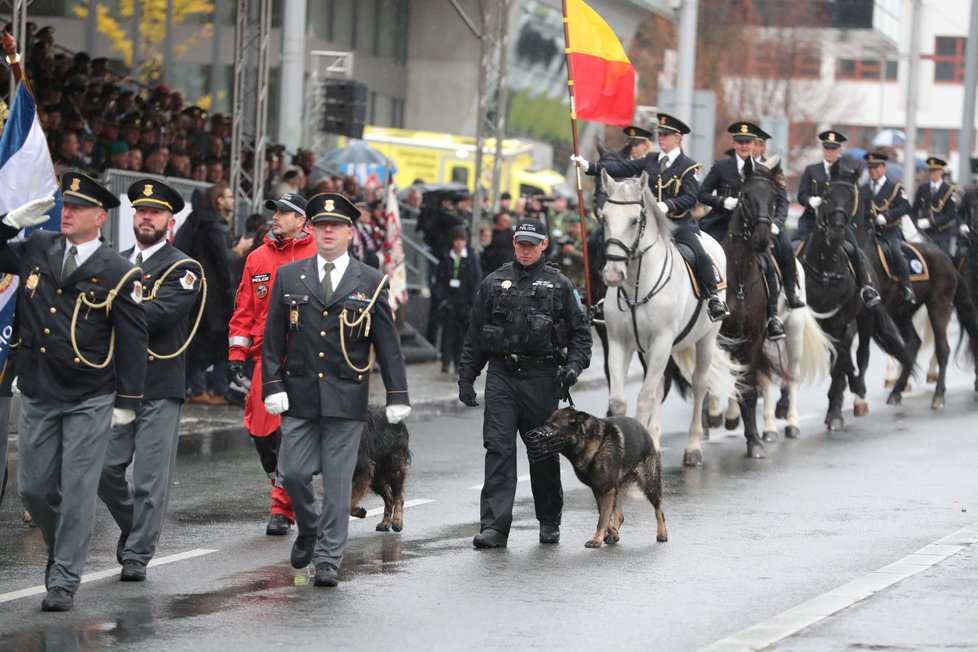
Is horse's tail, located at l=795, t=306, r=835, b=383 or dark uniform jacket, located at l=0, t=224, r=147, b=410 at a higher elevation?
dark uniform jacket, located at l=0, t=224, r=147, b=410

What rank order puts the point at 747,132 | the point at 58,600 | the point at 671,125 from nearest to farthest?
1. the point at 58,600
2. the point at 671,125
3. the point at 747,132

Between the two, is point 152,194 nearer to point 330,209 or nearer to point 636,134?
point 330,209

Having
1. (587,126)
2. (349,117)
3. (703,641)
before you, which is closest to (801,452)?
(703,641)

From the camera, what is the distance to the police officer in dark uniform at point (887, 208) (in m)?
20.6

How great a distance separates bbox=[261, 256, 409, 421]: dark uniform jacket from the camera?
939cm

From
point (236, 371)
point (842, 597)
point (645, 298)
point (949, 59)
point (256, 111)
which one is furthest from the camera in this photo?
point (949, 59)

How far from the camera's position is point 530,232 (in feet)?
35.6

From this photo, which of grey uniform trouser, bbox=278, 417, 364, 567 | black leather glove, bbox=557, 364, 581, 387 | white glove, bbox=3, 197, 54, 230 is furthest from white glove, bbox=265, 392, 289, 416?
black leather glove, bbox=557, 364, 581, 387

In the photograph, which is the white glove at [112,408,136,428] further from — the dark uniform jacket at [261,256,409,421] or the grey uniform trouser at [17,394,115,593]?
the dark uniform jacket at [261,256,409,421]

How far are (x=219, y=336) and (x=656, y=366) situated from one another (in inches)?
179

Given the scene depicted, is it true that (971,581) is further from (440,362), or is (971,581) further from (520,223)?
(440,362)

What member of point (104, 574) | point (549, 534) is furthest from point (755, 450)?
point (104, 574)

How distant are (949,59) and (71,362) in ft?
275

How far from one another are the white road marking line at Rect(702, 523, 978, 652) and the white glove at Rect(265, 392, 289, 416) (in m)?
2.49
